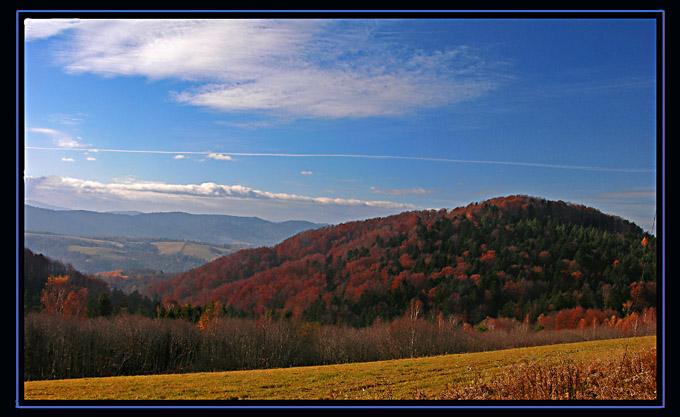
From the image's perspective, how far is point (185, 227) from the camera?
Result: 42438 mm

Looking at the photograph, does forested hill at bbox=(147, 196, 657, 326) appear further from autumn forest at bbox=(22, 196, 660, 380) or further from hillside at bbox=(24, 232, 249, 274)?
hillside at bbox=(24, 232, 249, 274)

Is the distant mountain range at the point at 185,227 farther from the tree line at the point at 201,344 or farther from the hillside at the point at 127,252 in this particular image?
the tree line at the point at 201,344

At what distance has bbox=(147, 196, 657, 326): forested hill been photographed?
183 feet

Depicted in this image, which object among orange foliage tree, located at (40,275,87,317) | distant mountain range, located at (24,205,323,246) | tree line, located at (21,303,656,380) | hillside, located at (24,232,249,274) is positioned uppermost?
distant mountain range, located at (24,205,323,246)

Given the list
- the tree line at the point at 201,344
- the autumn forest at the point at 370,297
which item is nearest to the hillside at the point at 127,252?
the autumn forest at the point at 370,297

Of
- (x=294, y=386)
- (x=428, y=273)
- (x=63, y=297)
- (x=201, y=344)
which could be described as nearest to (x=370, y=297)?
(x=428, y=273)

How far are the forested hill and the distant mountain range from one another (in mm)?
8471

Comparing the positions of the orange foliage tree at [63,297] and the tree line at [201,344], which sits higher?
the orange foliage tree at [63,297]

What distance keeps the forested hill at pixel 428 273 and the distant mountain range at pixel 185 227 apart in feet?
27.8

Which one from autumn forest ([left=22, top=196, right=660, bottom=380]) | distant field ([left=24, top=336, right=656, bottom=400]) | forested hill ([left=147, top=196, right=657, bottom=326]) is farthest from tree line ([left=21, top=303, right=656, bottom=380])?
distant field ([left=24, top=336, right=656, bottom=400])

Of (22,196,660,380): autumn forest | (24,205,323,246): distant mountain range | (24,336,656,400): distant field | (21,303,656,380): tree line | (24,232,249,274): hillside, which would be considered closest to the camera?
(24,336,656,400): distant field

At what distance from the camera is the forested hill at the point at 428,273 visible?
55688mm
